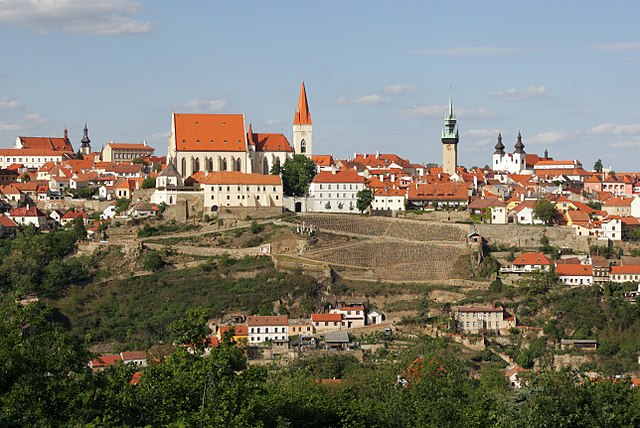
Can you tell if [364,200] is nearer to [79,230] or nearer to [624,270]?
[79,230]

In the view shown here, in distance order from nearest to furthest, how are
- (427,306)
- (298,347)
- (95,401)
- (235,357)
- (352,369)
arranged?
(95,401) < (235,357) < (352,369) < (298,347) < (427,306)

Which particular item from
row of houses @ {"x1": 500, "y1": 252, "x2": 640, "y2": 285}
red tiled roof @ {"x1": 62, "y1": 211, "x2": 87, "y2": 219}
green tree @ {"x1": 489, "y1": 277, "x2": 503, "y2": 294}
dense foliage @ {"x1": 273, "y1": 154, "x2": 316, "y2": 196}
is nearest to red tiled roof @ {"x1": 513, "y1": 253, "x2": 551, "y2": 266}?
row of houses @ {"x1": 500, "y1": 252, "x2": 640, "y2": 285}

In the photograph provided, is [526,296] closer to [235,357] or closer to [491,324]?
[491,324]

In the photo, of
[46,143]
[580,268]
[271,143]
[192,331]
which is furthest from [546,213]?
[46,143]

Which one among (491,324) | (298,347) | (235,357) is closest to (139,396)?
(235,357)

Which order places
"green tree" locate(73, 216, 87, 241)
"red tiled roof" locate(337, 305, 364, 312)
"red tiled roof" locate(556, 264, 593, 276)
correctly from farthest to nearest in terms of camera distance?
"green tree" locate(73, 216, 87, 241), "red tiled roof" locate(556, 264, 593, 276), "red tiled roof" locate(337, 305, 364, 312)

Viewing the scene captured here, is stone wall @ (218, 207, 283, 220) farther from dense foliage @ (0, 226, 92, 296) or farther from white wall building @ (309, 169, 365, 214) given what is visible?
dense foliage @ (0, 226, 92, 296)
